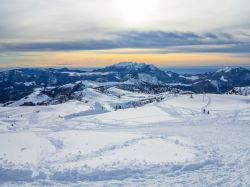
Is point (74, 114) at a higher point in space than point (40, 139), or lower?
lower

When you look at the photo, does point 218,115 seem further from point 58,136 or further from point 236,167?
point 236,167

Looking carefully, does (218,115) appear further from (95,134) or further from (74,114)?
(74,114)

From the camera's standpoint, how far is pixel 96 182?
2522 cm

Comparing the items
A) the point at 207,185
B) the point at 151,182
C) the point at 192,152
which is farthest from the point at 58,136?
the point at 207,185

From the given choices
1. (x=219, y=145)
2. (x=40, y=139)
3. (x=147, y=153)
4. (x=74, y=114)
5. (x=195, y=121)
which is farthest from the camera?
(x=74, y=114)

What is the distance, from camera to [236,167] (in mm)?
27391

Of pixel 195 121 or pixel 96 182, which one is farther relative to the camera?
pixel 195 121

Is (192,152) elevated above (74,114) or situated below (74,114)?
above

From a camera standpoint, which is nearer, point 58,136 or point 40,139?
point 40,139

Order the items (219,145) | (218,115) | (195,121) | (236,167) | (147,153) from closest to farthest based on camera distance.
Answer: (236,167), (147,153), (219,145), (195,121), (218,115)

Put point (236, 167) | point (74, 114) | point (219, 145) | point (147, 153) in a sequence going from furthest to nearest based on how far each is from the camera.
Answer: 1. point (74, 114)
2. point (219, 145)
3. point (147, 153)
4. point (236, 167)

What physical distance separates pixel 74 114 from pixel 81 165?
92.1 m

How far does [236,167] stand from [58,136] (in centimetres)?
2224

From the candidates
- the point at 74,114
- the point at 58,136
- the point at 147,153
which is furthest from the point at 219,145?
the point at 74,114
